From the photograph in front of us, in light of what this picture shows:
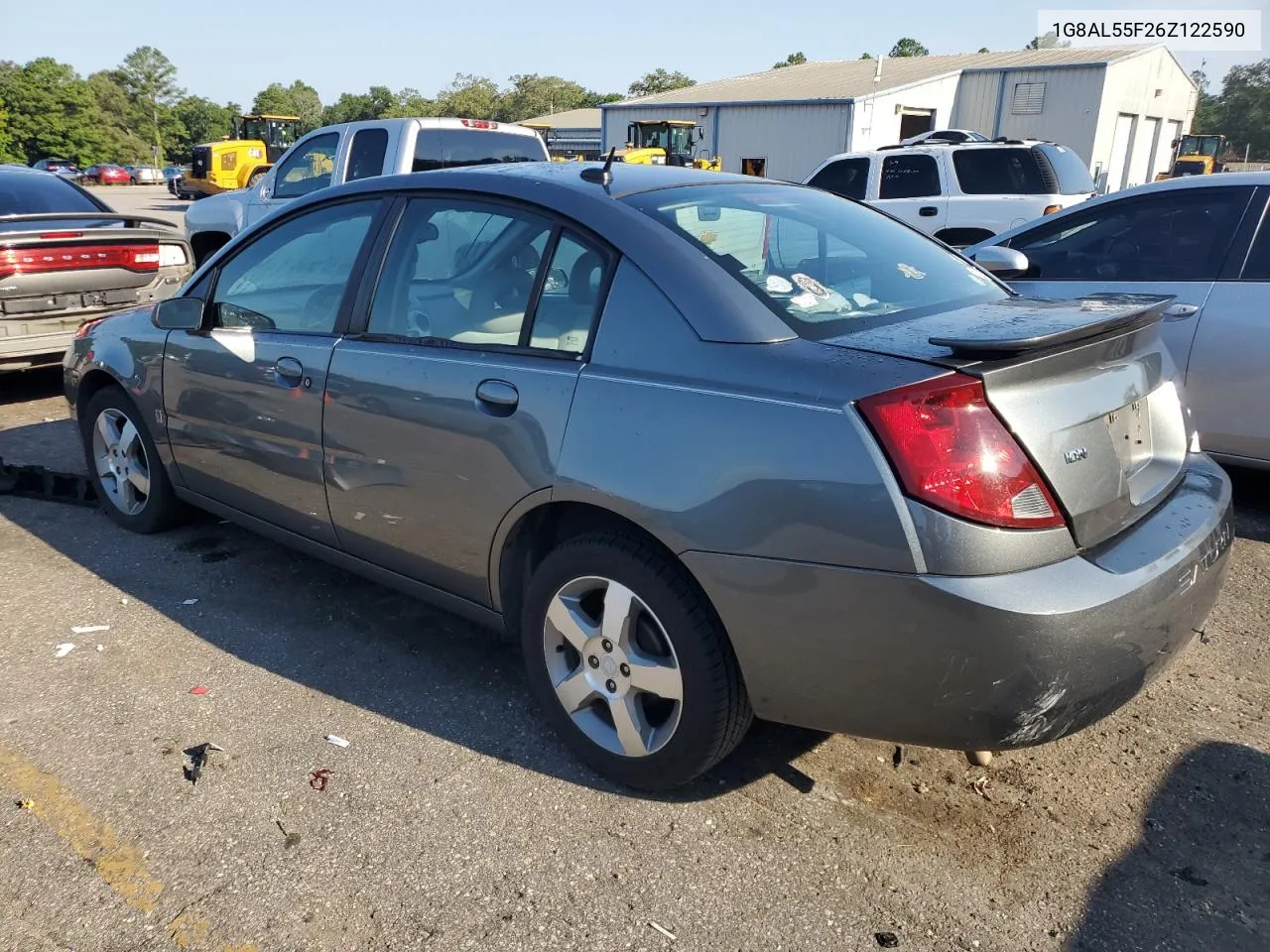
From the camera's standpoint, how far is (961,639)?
204 cm

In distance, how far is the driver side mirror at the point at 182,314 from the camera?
12.6 ft

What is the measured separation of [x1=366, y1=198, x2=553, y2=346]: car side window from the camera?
288cm

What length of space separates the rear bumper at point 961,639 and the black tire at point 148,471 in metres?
3.08

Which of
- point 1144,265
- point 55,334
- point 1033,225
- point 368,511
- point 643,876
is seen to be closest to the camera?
point 643,876

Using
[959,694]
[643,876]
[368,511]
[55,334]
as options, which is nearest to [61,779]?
[368,511]

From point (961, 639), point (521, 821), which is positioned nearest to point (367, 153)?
point (521, 821)

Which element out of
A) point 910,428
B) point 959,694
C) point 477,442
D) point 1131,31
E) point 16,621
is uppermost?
point 1131,31

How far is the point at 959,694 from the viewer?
2102 millimetres

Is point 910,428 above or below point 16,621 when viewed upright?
above

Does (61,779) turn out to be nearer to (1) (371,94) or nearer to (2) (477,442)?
(2) (477,442)

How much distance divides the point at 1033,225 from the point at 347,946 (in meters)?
4.81

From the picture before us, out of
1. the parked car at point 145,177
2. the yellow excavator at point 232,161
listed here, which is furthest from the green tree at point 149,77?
the yellow excavator at point 232,161

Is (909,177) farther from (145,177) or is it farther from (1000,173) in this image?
(145,177)

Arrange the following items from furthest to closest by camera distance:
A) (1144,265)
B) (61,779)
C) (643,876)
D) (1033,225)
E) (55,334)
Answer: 1. (55,334)
2. (1033,225)
3. (1144,265)
4. (61,779)
5. (643,876)
